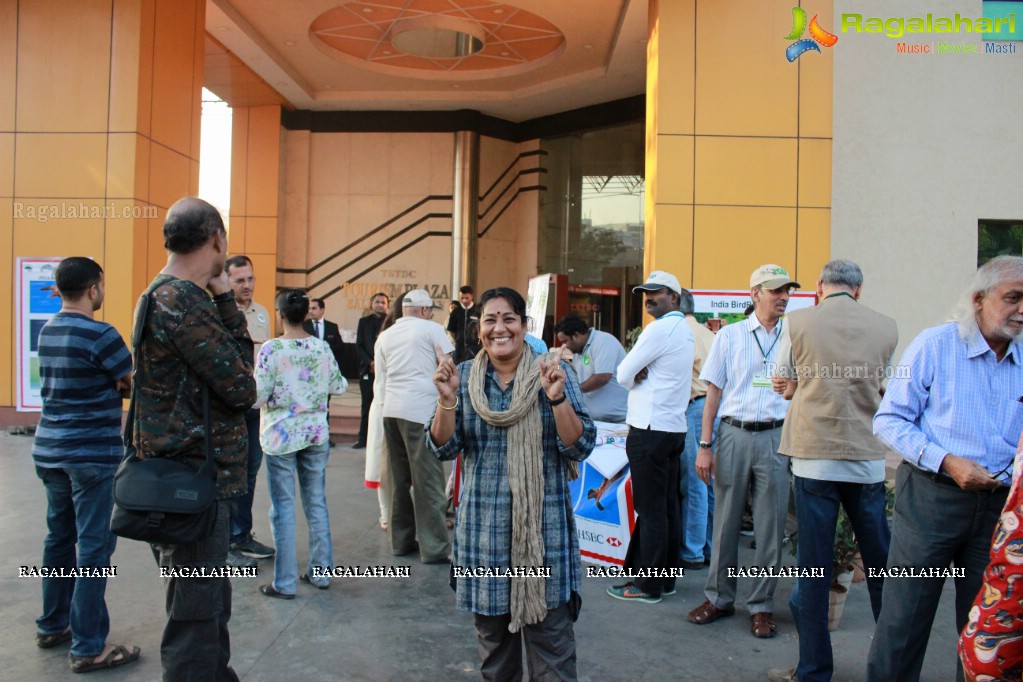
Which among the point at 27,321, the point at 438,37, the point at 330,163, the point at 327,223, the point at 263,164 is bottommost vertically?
the point at 27,321

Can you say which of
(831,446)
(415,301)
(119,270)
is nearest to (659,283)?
(831,446)

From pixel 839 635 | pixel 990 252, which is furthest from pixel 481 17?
pixel 839 635

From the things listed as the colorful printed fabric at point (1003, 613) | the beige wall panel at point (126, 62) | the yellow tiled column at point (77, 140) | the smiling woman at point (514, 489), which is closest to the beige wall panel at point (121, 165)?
the yellow tiled column at point (77, 140)

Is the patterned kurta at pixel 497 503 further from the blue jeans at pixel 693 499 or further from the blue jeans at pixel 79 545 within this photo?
the blue jeans at pixel 693 499

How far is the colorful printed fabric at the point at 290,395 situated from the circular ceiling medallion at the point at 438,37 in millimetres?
8469

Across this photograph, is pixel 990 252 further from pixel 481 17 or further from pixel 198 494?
pixel 198 494

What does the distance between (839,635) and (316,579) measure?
3.00 m

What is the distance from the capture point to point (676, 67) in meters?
8.38

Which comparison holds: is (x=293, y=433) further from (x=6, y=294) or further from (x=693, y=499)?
(x=6, y=294)

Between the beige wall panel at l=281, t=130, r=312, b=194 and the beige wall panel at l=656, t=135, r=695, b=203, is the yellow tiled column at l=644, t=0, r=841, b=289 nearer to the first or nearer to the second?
the beige wall panel at l=656, t=135, r=695, b=203

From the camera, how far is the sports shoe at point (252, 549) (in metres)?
4.95

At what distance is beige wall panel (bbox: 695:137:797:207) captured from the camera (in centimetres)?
842

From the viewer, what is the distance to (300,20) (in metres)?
11.6

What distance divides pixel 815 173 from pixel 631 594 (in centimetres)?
601
